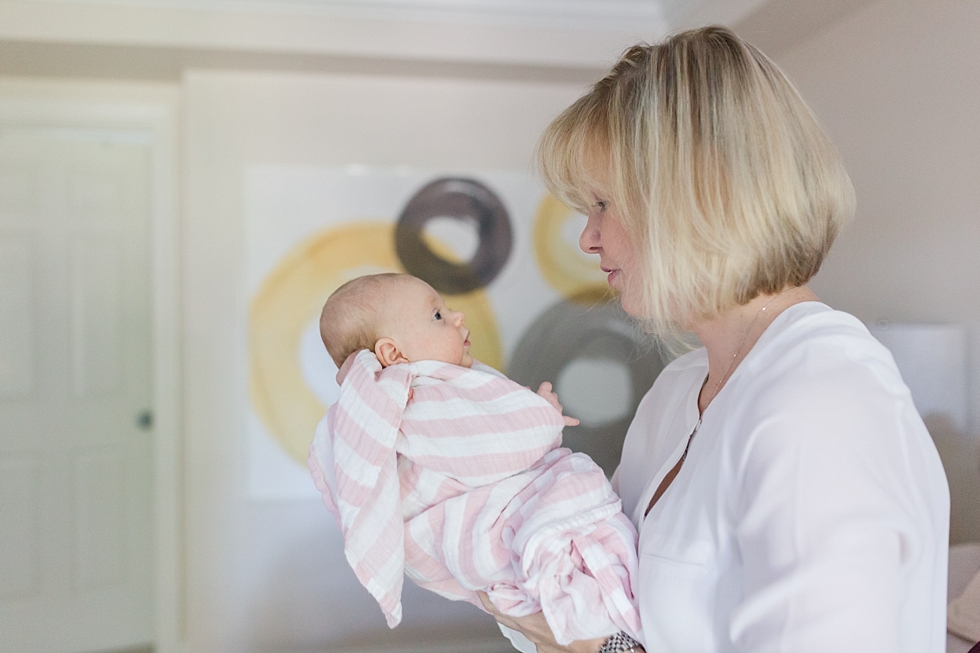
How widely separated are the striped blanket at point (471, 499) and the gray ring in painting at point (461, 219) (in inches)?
71.1

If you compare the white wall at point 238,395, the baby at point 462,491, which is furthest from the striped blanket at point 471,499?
the white wall at point 238,395

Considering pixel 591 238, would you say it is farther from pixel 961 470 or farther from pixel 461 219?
pixel 461 219

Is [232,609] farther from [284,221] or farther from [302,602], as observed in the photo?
[284,221]

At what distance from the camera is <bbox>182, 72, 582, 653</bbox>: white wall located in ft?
9.95

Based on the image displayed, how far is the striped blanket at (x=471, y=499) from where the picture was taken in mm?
1083

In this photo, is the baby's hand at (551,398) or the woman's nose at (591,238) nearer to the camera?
the woman's nose at (591,238)

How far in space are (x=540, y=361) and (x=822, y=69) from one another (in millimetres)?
1565

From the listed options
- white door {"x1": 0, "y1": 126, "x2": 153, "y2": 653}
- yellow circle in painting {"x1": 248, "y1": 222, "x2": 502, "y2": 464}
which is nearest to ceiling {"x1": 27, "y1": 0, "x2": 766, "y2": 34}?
yellow circle in painting {"x1": 248, "y1": 222, "x2": 502, "y2": 464}

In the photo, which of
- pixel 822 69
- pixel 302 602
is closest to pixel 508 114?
pixel 822 69

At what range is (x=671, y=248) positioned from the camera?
973 millimetres

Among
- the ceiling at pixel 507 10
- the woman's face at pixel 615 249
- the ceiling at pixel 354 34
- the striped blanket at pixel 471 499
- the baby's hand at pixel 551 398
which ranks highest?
the ceiling at pixel 507 10

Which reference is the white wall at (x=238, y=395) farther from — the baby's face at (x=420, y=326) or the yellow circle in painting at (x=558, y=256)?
the baby's face at (x=420, y=326)

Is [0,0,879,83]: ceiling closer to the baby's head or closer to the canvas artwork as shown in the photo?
the canvas artwork

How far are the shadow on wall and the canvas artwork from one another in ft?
4.51
